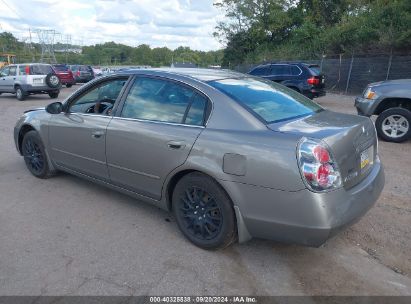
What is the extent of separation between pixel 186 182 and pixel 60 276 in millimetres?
1280

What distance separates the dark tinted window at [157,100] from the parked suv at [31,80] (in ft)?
48.0

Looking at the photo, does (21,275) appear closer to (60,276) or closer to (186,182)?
(60,276)

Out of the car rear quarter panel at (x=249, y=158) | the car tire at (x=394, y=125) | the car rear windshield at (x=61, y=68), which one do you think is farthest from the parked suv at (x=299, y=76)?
the car rear windshield at (x=61, y=68)

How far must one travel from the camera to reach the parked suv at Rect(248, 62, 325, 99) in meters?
13.6

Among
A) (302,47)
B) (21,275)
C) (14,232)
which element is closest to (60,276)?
(21,275)

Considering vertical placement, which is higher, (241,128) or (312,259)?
(241,128)

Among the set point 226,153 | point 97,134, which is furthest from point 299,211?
point 97,134

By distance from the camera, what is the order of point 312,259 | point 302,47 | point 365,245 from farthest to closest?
point 302,47
point 365,245
point 312,259

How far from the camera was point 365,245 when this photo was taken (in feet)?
11.5

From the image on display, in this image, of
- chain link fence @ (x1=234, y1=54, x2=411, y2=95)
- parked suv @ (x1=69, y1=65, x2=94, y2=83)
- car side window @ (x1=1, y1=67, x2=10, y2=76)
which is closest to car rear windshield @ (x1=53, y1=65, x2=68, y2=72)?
parked suv @ (x1=69, y1=65, x2=94, y2=83)

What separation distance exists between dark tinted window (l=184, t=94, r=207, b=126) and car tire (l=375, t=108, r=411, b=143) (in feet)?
17.9

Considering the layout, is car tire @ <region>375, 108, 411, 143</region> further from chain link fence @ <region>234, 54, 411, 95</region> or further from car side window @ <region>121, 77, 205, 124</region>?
chain link fence @ <region>234, 54, 411, 95</region>

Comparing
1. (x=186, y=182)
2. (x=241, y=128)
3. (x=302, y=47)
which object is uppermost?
(x=302, y=47)

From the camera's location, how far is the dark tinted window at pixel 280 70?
14094 mm
